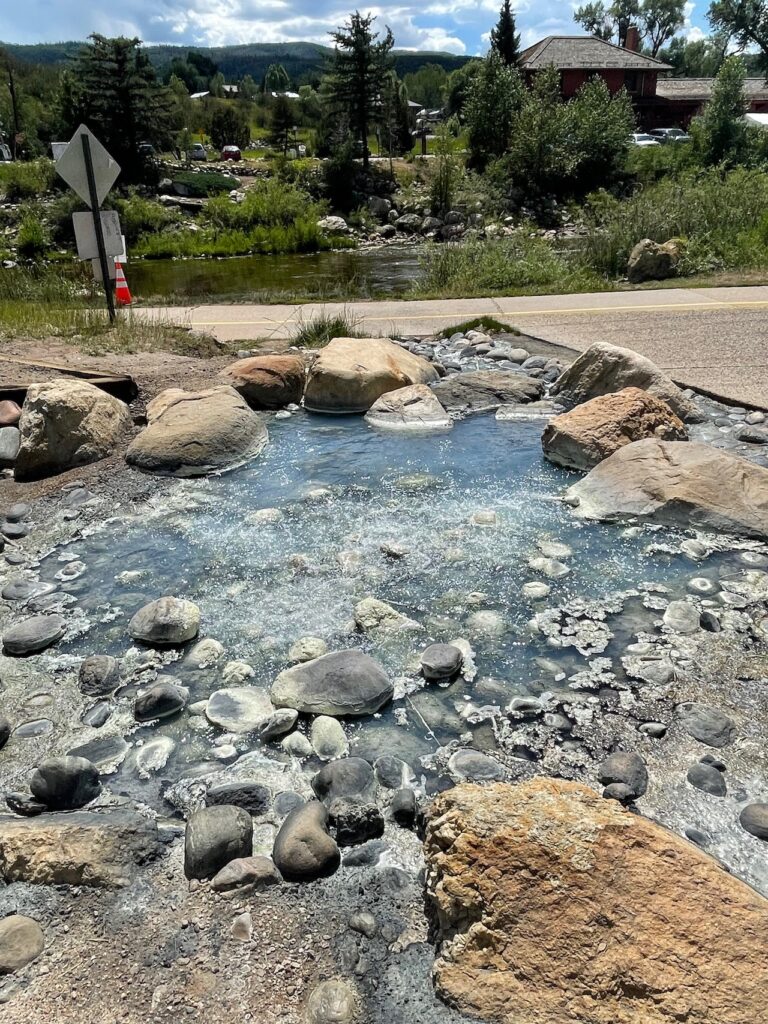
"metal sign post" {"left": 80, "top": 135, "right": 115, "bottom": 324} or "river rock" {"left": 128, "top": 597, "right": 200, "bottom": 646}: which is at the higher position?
"metal sign post" {"left": 80, "top": 135, "right": 115, "bottom": 324}

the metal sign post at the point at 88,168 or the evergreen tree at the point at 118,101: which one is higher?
the evergreen tree at the point at 118,101

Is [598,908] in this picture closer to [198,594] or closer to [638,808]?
[638,808]

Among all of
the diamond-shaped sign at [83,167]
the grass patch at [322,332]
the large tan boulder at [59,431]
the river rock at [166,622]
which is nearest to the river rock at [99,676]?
the river rock at [166,622]

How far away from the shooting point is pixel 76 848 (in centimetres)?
246

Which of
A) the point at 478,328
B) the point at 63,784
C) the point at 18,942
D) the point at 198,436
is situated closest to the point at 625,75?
the point at 478,328

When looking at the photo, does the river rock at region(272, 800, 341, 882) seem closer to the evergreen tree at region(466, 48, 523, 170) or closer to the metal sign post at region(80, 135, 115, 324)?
the metal sign post at region(80, 135, 115, 324)

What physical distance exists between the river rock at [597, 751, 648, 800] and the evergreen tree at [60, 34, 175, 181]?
145ft

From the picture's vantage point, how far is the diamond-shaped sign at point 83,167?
9.20 meters

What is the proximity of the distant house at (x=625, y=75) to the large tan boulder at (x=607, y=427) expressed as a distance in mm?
52256

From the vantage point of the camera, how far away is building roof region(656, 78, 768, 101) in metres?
59.2

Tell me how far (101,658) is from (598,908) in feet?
8.33

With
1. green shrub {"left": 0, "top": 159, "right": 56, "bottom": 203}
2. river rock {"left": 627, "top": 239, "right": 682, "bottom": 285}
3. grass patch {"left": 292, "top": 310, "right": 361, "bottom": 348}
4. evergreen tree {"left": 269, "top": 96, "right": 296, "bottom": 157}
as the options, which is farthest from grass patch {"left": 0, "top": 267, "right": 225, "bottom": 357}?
evergreen tree {"left": 269, "top": 96, "right": 296, "bottom": 157}

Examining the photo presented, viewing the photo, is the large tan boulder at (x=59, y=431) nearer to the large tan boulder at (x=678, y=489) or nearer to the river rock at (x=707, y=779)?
the large tan boulder at (x=678, y=489)

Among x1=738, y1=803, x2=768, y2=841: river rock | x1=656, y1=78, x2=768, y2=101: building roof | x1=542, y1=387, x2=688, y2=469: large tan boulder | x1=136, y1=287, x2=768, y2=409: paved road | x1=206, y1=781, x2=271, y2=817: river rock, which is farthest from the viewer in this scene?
x1=656, y1=78, x2=768, y2=101: building roof
